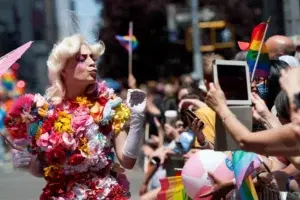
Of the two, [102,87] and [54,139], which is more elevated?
[102,87]

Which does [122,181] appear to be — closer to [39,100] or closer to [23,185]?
[39,100]

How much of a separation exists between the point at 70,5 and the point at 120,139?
69.0 inches

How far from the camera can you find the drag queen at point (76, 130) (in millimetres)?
5422

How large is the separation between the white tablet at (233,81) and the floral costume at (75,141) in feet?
2.70

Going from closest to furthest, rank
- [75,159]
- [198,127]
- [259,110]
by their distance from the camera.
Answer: [259,110] → [75,159] → [198,127]

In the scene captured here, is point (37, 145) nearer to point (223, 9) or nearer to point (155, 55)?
point (223, 9)

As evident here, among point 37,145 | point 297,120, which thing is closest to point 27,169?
point 37,145

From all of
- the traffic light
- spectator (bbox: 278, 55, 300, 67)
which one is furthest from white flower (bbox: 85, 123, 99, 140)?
the traffic light

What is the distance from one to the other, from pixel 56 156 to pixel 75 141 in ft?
0.45

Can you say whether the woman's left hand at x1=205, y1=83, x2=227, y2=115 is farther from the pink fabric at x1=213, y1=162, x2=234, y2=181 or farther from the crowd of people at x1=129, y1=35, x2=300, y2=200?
the pink fabric at x1=213, y1=162, x2=234, y2=181

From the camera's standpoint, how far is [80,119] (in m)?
5.45

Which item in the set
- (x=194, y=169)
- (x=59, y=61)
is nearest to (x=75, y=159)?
(x=59, y=61)

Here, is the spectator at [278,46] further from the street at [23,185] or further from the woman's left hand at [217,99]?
the street at [23,185]

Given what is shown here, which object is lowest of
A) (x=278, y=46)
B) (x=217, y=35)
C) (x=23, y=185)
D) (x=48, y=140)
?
(x=217, y=35)
